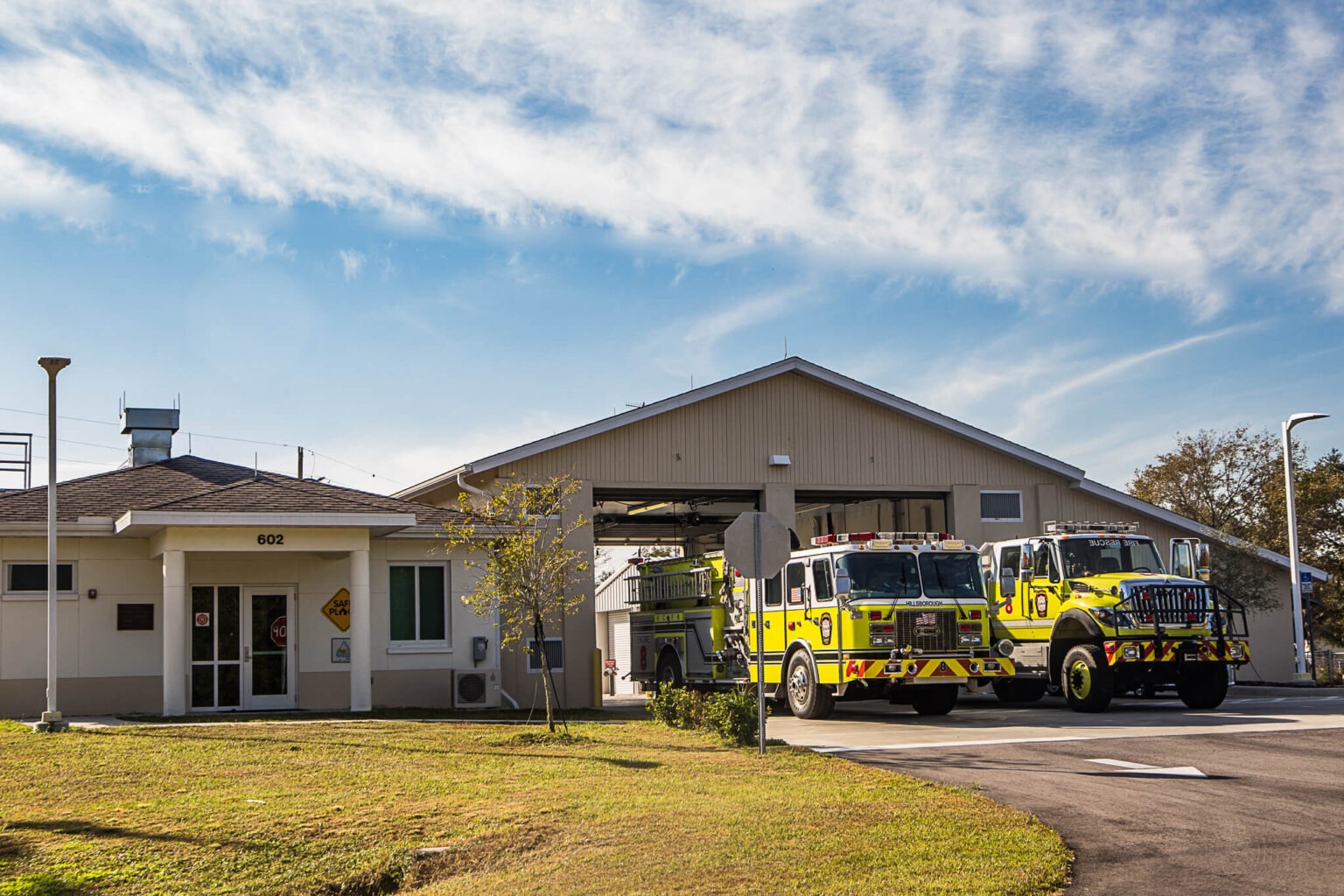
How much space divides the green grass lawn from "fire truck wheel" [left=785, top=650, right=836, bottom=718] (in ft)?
20.7

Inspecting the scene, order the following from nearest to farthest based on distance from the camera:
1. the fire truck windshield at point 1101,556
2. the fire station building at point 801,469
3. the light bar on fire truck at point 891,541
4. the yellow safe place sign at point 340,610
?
the light bar on fire truck at point 891,541, the fire truck windshield at point 1101,556, the yellow safe place sign at point 340,610, the fire station building at point 801,469

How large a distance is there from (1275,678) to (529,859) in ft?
94.7

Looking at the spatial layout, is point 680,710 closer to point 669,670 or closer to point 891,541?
point 891,541

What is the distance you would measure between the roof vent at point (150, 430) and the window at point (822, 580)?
47.8ft

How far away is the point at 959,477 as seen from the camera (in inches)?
1160

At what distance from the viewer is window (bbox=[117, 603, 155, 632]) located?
21.3 meters

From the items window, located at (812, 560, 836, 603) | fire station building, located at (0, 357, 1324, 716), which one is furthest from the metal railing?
window, located at (812, 560, 836, 603)

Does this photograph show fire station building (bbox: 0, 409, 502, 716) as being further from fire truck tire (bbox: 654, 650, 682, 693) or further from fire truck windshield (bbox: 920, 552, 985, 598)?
fire truck windshield (bbox: 920, 552, 985, 598)

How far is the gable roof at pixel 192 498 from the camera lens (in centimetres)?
2052

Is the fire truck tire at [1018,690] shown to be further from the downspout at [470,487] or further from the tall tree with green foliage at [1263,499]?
the tall tree with green foliage at [1263,499]

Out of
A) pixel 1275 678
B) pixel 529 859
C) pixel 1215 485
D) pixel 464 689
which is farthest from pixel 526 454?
pixel 1215 485

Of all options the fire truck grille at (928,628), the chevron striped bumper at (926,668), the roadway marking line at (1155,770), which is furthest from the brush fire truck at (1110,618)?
the roadway marking line at (1155,770)

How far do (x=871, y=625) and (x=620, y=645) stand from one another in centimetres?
2301

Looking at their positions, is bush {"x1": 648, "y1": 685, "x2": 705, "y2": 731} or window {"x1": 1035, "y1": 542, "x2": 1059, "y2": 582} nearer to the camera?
bush {"x1": 648, "y1": 685, "x2": 705, "y2": 731}
